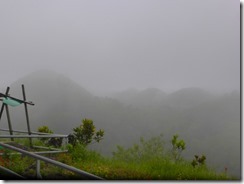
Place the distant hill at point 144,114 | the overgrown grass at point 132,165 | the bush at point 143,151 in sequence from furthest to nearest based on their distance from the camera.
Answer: the bush at point 143,151 → the distant hill at point 144,114 → the overgrown grass at point 132,165

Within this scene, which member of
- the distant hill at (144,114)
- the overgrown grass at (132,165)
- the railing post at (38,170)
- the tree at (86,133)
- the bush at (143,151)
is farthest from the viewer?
the tree at (86,133)

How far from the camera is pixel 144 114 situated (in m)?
8.29

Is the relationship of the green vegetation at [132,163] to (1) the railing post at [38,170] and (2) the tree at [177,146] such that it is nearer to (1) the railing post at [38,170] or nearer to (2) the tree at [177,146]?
(2) the tree at [177,146]

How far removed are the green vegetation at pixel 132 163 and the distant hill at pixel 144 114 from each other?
158 mm

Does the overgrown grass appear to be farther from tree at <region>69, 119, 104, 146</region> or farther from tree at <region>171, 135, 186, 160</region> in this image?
tree at <region>69, 119, 104, 146</region>

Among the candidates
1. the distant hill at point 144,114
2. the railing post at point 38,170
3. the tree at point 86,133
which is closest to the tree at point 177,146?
the distant hill at point 144,114

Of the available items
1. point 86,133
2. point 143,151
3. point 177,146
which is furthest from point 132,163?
point 86,133

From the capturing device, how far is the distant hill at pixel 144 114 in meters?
7.93

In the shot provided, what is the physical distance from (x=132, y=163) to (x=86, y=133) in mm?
1211

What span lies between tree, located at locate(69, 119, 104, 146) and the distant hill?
11 cm

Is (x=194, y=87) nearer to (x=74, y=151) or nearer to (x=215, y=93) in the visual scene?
(x=215, y=93)

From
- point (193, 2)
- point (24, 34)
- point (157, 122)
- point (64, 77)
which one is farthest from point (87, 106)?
point (193, 2)

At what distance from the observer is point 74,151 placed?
28.5 ft

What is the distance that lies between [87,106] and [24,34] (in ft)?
7.14
